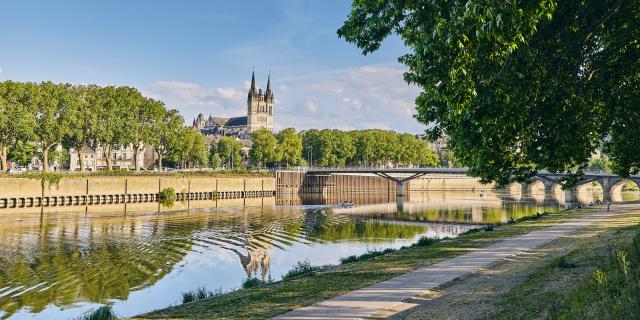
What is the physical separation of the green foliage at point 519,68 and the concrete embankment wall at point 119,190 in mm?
73414

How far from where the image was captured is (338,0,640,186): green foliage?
1097 centimetres

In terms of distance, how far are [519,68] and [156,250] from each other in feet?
107

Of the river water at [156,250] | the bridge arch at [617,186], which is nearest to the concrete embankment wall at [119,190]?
the river water at [156,250]

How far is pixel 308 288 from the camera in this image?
1942 cm

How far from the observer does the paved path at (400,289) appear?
15414 millimetres

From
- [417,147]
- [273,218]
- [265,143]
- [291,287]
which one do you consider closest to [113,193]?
[273,218]

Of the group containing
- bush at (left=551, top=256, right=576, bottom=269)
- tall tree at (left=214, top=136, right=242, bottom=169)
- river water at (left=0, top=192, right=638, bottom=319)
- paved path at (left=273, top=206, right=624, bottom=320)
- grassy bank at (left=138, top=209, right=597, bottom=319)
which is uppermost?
tall tree at (left=214, top=136, right=242, bottom=169)

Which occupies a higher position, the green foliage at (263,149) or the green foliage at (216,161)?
the green foliage at (263,149)

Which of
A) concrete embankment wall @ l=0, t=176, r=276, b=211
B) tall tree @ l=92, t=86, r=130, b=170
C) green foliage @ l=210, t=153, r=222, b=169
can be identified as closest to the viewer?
concrete embankment wall @ l=0, t=176, r=276, b=211

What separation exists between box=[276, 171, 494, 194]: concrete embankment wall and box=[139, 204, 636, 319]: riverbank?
301 ft

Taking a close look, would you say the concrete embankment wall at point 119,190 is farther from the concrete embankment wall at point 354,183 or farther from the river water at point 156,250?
the concrete embankment wall at point 354,183

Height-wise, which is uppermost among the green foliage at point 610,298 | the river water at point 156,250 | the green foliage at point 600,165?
the green foliage at point 600,165

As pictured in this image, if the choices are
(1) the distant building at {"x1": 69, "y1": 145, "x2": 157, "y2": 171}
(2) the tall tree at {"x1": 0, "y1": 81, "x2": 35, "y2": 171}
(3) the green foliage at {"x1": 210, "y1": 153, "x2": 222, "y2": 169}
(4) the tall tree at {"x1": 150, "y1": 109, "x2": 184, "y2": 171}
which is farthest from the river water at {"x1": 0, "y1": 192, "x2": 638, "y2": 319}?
(1) the distant building at {"x1": 69, "y1": 145, "x2": 157, "y2": 171}

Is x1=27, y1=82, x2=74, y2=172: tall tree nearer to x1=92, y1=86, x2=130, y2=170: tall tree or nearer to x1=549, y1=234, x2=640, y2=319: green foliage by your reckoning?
x1=92, y1=86, x2=130, y2=170: tall tree
